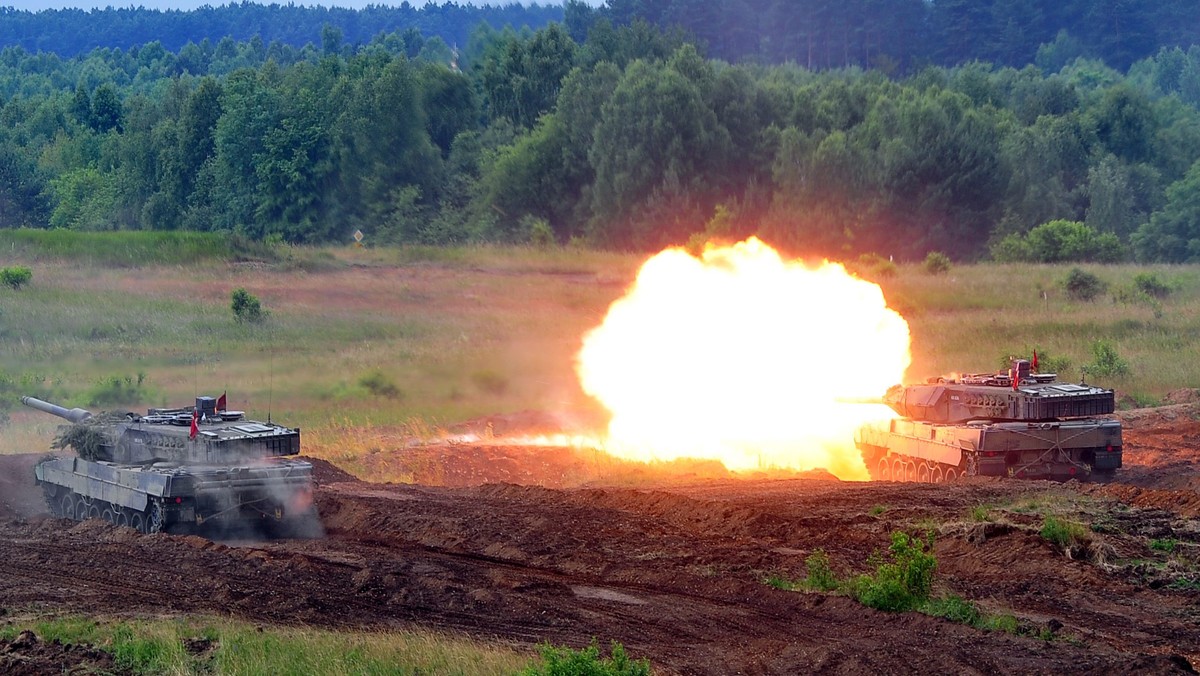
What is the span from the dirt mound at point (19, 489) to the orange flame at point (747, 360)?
39.6 ft

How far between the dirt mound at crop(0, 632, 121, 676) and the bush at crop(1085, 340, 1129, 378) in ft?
103

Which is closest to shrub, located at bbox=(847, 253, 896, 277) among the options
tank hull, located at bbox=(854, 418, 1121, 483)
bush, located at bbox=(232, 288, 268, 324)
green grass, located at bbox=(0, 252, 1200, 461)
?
green grass, located at bbox=(0, 252, 1200, 461)

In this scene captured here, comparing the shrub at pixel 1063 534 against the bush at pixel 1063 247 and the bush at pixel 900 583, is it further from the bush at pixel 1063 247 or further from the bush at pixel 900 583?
the bush at pixel 1063 247

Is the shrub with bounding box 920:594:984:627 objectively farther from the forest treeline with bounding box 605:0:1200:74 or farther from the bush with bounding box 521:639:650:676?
the forest treeline with bounding box 605:0:1200:74

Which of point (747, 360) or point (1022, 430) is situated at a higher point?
point (747, 360)

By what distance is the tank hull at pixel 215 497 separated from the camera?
22.2 m

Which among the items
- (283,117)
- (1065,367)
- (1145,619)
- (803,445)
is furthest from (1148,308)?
(283,117)

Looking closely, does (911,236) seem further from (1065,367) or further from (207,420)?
(207,420)

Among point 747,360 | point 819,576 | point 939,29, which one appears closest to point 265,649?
point 819,576

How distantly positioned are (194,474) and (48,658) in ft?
24.9

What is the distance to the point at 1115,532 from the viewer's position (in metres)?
21.0

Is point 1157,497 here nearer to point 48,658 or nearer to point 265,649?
point 265,649

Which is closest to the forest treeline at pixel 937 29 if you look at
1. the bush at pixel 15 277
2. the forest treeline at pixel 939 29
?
the forest treeline at pixel 939 29

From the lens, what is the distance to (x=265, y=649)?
14.8 m
